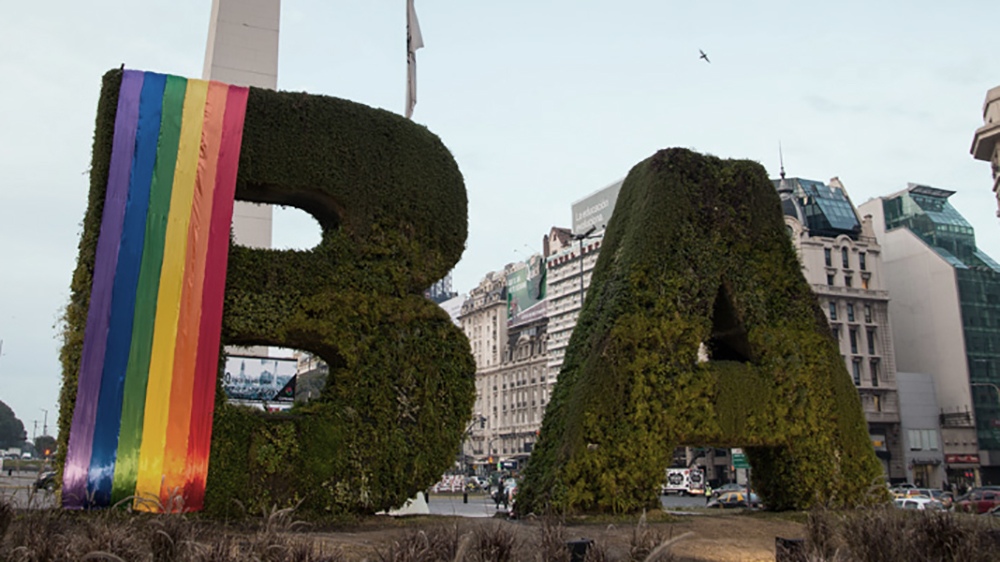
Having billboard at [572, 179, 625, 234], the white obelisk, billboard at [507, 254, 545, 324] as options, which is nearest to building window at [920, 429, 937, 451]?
billboard at [572, 179, 625, 234]

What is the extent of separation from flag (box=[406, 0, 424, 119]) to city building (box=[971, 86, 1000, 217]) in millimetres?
30878

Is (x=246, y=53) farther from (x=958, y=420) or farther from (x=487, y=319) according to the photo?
(x=487, y=319)

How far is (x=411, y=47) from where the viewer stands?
2247 centimetres

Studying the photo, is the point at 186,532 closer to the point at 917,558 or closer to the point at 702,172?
the point at 917,558

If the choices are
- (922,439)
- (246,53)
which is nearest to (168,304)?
(246,53)

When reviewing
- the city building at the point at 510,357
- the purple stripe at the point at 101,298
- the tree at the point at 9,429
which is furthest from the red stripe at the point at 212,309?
the tree at the point at 9,429

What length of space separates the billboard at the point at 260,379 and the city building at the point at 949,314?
186 feet

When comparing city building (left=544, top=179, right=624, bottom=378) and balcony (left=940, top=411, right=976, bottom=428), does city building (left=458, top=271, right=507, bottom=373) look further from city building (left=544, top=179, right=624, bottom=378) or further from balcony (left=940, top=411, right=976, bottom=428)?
balcony (left=940, top=411, right=976, bottom=428)

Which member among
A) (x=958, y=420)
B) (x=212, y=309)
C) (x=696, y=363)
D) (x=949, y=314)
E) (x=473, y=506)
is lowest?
(x=473, y=506)

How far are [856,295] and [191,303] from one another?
219 feet

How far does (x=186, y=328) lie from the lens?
11195 mm

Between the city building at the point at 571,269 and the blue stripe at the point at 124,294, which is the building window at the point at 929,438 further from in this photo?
the blue stripe at the point at 124,294

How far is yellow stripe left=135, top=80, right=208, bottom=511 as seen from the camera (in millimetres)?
10680

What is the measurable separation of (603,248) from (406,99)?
9.38 metres
